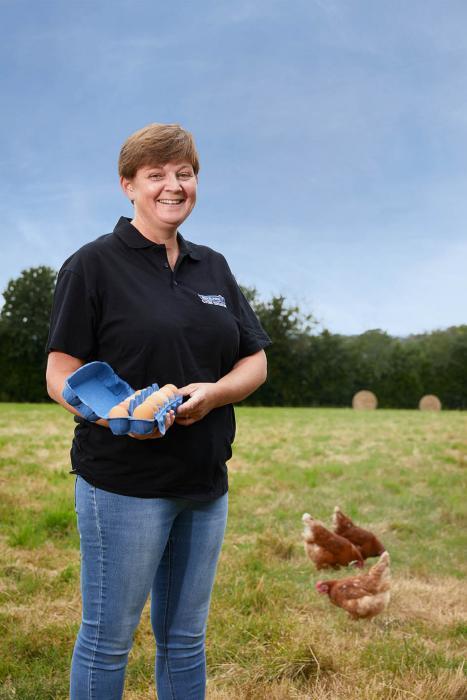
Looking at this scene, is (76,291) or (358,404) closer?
(76,291)

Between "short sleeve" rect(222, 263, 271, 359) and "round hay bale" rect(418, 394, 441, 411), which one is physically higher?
"short sleeve" rect(222, 263, 271, 359)

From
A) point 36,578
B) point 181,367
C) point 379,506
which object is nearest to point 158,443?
point 181,367

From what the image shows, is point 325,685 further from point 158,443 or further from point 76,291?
point 76,291

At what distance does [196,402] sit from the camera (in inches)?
76.9

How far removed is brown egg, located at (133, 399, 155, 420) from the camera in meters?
1.80

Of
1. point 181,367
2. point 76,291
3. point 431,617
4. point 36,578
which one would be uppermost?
point 76,291

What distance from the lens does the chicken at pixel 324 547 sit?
5.29 metres

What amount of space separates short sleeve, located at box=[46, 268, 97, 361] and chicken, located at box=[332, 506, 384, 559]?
13.9 feet

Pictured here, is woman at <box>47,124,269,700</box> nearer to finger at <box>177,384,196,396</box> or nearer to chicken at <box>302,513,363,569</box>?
finger at <box>177,384,196,396</box>

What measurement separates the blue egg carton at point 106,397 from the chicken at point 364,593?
Result: 2825 mm

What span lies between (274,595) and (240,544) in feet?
4.92

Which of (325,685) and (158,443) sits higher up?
(158,443)

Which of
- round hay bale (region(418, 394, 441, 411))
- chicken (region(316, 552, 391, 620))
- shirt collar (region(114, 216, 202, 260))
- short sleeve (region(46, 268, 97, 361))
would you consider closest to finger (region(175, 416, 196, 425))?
short sleeve (region(46, 268, 97, 361))

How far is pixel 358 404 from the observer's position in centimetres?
3381
